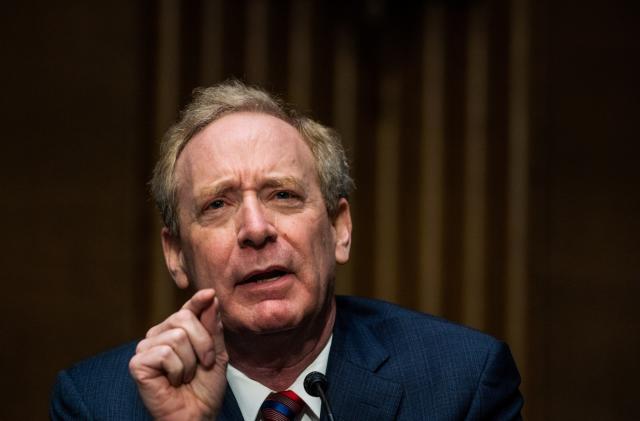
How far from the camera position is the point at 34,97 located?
3.52m

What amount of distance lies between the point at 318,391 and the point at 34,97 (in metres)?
2.24

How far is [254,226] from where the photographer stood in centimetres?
196

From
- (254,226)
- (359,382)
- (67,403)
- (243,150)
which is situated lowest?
(67,403)

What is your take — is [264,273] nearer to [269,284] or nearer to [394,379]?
[269,284]

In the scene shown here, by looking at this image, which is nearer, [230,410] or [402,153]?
[230,410]

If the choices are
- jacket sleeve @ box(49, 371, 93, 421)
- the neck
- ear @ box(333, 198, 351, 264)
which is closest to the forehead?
ear @ box(333, 198, 351, 264)

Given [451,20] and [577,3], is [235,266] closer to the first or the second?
[451,20]

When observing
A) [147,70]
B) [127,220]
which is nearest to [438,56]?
[147,70]

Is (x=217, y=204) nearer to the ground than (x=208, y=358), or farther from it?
farther from it

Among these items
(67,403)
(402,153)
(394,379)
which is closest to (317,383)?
(394,379)

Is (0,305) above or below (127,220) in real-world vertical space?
below

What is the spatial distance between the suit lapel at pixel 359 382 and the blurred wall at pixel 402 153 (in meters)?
1.43

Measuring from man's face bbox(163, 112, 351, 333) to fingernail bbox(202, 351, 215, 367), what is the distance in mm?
A: 178

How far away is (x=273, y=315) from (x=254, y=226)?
0.69ft
